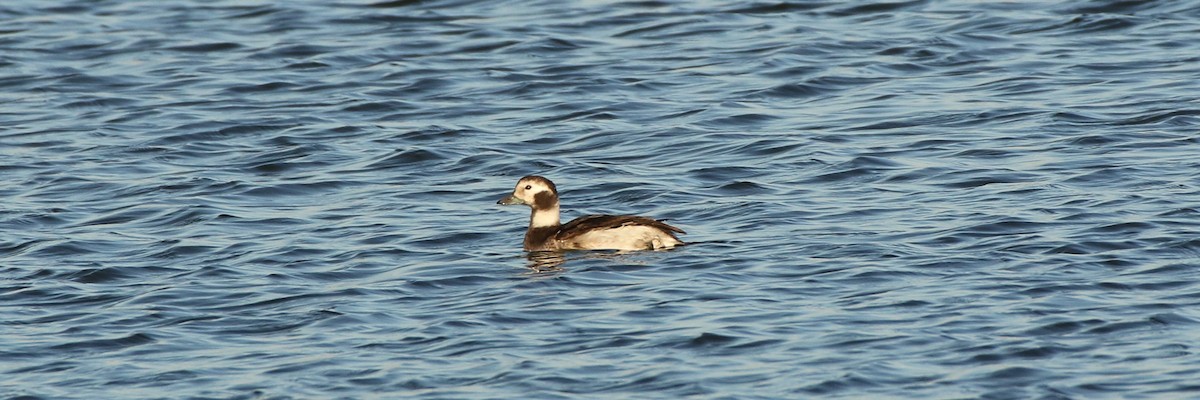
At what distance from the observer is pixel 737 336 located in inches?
417

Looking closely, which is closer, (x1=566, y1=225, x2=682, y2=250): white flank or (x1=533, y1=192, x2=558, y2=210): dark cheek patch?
(x1=566, y1=225, x2=682, y2=250): white flank

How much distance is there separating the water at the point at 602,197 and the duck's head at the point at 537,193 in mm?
374

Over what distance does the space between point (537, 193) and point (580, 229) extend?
29.5 inches

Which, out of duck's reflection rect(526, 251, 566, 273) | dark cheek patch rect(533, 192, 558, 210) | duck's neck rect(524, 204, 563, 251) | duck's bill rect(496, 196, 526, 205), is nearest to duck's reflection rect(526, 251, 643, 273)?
duck's reflection rect(526, 251, 566, 273)

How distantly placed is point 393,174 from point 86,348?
617 centimetres

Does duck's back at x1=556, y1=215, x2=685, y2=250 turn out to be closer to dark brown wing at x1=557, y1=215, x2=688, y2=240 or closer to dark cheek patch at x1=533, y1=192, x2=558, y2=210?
dark brown wing at x1=557, y1=215, x2=688, y2=240

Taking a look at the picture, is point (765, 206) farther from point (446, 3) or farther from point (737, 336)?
point (446, 3)

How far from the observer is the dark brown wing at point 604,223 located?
1322cm

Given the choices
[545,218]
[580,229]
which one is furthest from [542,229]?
[580,229]

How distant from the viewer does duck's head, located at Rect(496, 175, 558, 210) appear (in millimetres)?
14281

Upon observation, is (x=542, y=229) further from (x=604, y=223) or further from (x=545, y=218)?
(x=604, y=223)

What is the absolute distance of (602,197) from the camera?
15922mm

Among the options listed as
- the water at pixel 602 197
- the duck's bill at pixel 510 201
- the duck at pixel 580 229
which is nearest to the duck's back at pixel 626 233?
the duck at pixel 580 229

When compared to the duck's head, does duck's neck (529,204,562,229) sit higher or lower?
lower
